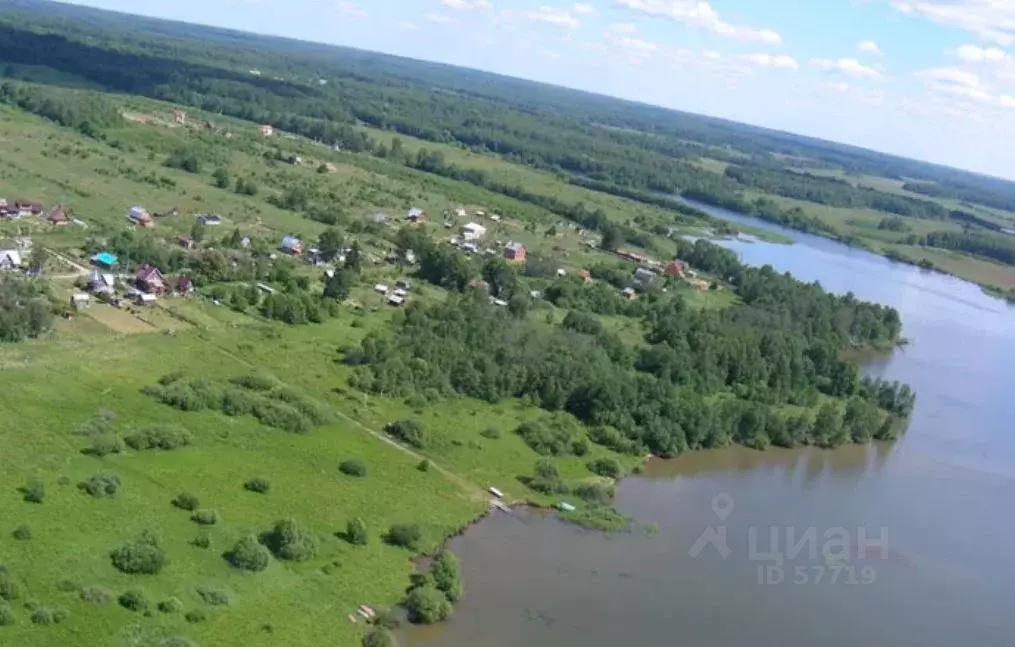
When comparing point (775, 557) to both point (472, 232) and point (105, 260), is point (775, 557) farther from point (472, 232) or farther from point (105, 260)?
point (472, 232)

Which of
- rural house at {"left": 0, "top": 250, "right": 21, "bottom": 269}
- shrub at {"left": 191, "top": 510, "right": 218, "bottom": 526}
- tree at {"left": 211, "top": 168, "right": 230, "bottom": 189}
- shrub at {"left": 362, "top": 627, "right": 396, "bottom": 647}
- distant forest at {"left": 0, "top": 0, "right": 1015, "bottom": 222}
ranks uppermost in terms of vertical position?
distant forest at {"left": 0, "top": 0, "right": 1015, "bottom": 222}

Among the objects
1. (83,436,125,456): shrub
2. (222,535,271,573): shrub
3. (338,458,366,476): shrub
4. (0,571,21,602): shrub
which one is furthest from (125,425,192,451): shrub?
(0,571,21,602): shrub

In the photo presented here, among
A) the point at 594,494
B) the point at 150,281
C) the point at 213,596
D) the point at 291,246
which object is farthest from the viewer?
the point at 291,246

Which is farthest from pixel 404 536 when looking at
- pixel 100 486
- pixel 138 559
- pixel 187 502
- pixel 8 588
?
pixel 8 588

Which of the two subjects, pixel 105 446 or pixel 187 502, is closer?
pixel 187 502

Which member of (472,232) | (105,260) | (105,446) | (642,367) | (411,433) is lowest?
(105,446)

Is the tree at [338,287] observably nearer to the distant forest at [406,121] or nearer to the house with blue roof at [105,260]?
the house with blue roof at [105,260]

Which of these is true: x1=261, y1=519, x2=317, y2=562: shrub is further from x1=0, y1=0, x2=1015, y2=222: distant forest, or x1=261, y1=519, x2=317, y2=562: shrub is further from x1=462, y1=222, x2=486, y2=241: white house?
x1=0, y1=0, x2=1015, y2=222: distant forest
